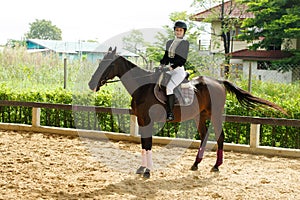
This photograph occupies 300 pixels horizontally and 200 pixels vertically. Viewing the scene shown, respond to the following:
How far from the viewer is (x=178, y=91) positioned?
6363mm

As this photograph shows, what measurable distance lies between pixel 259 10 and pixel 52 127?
56.2 ft

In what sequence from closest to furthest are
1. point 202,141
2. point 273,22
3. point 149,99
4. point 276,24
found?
point 149,99 → point 202,141 → point 273,22 → point 276,24

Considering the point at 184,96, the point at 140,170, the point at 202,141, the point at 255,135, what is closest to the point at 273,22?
the point at 255,135

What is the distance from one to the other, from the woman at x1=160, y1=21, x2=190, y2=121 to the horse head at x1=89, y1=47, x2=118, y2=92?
734 mm

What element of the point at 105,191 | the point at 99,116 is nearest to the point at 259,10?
the point at 99,116

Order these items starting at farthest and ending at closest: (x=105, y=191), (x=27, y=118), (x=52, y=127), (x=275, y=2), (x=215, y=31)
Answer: (x=215, y=31) < (x=275, y=2) < (x=27, y=118) < (x=52, y=127) < (x=105, y=191)

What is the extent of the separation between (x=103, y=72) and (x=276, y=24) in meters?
18.2

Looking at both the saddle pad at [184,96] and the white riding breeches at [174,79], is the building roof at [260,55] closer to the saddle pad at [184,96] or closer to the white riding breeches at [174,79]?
the saddle pad at [184,96]

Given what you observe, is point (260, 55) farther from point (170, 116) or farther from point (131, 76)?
point (131, 76)

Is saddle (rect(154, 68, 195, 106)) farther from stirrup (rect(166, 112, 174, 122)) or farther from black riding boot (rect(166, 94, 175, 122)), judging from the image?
stirrup (rect(166, 112, 174, 122))

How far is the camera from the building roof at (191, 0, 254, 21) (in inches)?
1069

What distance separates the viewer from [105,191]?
5.34 metres

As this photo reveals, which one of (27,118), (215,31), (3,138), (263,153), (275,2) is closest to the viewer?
(263,153)

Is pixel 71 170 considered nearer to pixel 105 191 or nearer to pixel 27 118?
pixel 105 191
